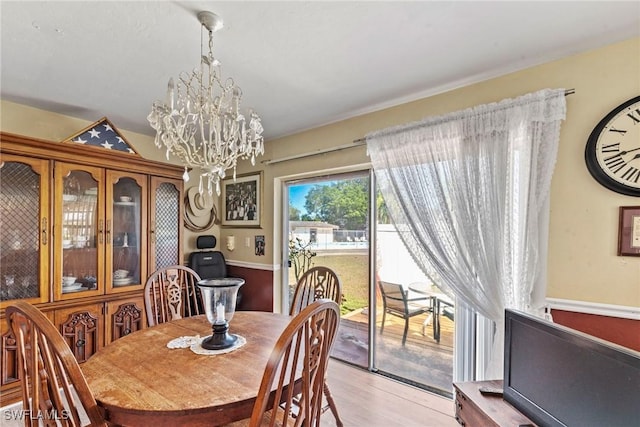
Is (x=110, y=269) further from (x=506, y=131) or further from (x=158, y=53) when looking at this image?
(x=506, y=131)

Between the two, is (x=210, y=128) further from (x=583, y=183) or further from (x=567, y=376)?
(x=583, y=183)

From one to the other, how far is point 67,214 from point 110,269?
0.54 m

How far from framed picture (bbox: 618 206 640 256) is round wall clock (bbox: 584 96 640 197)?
0.09m

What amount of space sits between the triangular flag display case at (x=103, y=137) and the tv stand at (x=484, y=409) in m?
3.08

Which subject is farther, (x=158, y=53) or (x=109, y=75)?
(x=109, y=75)

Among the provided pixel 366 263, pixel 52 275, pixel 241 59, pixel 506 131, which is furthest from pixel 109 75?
pixel 506 131

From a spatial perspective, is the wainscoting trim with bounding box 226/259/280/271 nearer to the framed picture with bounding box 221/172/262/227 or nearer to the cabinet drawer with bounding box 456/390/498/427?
the framed picture with bounding box 221/172/262/227

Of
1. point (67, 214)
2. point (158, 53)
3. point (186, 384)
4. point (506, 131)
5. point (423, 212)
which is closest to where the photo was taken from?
point (186, 384)

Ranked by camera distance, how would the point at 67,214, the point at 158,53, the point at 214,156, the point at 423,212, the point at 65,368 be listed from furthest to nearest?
the point at 67,214
the point at 423,212
the point at 158,53
the point at 214,156
the point at 65,368

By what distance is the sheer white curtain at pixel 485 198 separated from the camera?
182 centimetres

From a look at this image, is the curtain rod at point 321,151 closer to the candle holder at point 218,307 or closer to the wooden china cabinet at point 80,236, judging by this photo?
the wooden china cabinet at point 80,236

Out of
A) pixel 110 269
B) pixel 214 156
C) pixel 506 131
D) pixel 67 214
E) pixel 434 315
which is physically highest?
pixel 506 131

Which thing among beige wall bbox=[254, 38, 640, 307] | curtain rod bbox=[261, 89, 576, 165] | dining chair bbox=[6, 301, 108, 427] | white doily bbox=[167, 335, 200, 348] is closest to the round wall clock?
beige wall bbox=[254, 38, 640, 307]

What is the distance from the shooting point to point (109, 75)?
204 cm
